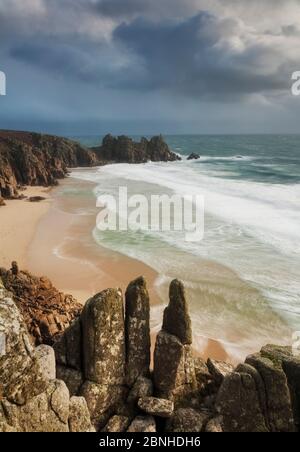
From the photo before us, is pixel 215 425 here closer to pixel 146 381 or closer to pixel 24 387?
pixel 146 381

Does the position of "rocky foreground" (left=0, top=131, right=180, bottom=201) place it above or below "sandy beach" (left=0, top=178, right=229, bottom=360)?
above

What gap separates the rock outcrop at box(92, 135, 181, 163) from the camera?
116 meters

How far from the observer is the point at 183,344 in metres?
11.9

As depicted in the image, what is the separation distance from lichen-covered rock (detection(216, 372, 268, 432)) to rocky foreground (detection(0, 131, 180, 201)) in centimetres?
4441

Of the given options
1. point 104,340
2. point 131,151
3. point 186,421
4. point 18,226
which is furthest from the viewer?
point 131,151

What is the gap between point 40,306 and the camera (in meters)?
16.9

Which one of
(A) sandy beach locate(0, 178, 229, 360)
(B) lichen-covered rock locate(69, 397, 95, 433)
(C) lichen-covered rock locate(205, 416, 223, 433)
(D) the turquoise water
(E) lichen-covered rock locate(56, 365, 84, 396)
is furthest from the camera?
(A) sandy beach locate(0, 178, 229, 360)

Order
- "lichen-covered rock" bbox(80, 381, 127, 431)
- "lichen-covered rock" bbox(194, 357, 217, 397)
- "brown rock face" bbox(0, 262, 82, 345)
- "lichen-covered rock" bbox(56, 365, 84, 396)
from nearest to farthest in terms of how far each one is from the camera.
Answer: "lichen-covered rock" bbox(80, 381, 127, 431) < "lichen-covered rock" bbox(56, 365, 84, 396) < "lichen-covered rock" bbox(194, 357, 217, 397) < "brown rock face" bbox(0, 262, 82, 345)

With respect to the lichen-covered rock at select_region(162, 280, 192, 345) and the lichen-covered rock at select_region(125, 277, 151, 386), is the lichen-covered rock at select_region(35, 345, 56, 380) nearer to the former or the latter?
the lichen-covered rock at select_region(125, 277, 151, 386)

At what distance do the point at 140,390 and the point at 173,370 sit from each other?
1.18 meters

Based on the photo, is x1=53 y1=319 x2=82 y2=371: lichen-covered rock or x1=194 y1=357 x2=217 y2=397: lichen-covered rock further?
x1=194 y1=357 x2=217 y2=397: lichen-covered rock

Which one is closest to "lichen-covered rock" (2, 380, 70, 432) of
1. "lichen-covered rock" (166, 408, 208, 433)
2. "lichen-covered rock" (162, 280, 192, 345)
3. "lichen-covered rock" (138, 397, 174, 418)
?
"lichen-covered rock" (138, 397, 174, 418)

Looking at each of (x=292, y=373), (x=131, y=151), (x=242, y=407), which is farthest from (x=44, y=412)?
(x=131, y=151)

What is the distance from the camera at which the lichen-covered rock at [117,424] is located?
416 inches
